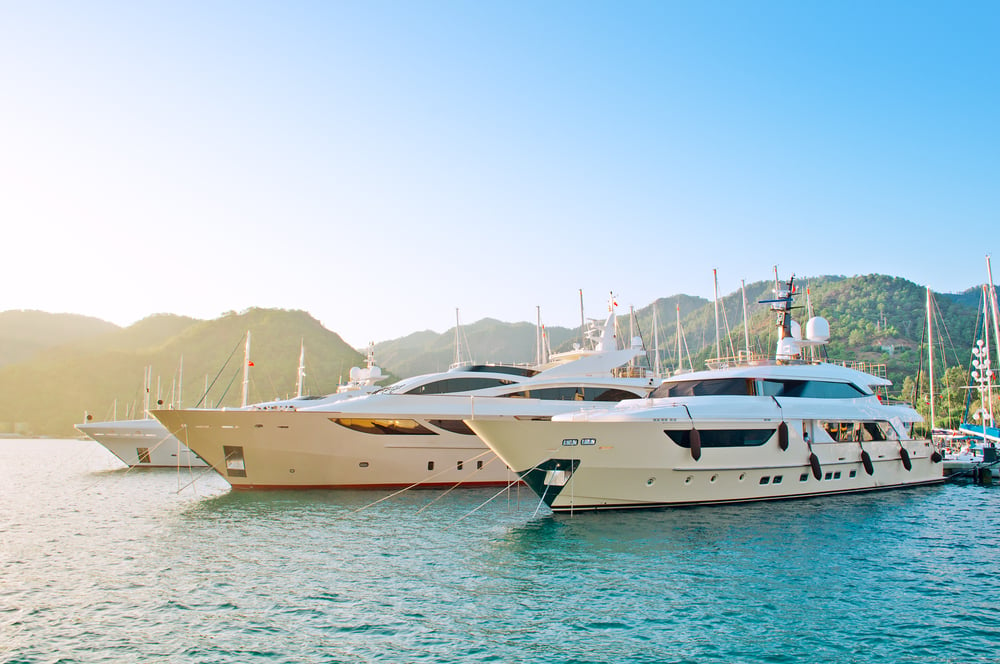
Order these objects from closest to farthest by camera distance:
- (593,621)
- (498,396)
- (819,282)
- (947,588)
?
(593,621) → (947,588) → (498,396) → (819,282)

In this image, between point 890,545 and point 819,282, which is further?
point 819,282

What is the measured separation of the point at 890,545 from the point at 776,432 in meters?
5.10

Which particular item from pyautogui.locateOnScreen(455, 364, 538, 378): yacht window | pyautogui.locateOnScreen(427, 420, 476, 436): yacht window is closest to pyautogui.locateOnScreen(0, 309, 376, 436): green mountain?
pyautogui.locateOnScreen(455, 364, 538, 378): yacht window

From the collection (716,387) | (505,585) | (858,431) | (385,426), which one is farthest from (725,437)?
Result: (385,426)

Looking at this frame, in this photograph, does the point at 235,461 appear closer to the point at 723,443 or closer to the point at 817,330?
the point at 723,443

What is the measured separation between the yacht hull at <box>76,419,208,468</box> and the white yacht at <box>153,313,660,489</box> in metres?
17.9

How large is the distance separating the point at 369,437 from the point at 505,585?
512 inches

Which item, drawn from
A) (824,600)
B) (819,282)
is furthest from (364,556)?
(819,282)

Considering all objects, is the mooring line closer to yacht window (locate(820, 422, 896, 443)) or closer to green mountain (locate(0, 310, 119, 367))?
yacht window (locate(820, 422, 896, 443))

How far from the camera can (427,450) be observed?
76.7ft

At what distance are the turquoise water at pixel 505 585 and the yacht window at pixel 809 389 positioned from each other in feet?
11.7

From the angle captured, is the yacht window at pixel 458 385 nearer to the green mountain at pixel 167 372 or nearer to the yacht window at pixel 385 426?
the yacht window at pixel 385 426

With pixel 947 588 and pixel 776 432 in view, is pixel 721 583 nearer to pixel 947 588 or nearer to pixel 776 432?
pixel 947 588

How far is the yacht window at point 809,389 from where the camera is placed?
779 inches
